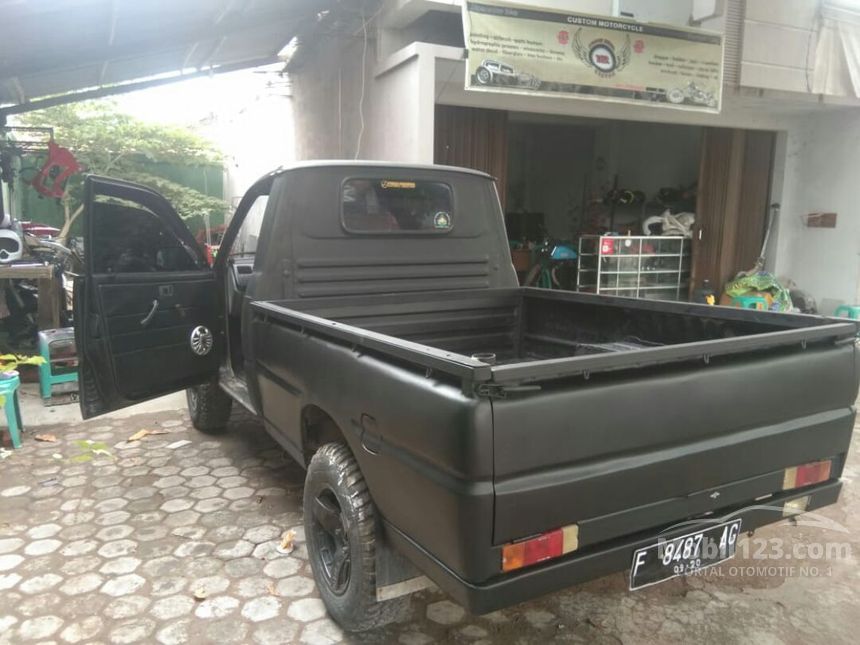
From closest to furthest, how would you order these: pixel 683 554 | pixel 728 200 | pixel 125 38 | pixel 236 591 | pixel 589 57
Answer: pixel 683 554, pixel 236 591, pixel 589 57, pixel 125 38, pixel 728 200

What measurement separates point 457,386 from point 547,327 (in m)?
2.09

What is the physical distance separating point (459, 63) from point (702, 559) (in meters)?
5.15

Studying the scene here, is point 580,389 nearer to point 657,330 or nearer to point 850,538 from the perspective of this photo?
point 657,330

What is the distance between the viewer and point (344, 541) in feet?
7.64

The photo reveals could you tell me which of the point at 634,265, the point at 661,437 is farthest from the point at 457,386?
the point at 634,265

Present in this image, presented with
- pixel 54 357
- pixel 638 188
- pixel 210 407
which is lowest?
pixel 210 407

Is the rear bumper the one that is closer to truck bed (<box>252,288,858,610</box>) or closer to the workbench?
truck bed (<box>252,288,858,610</box>)

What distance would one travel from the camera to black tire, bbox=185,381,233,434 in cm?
455

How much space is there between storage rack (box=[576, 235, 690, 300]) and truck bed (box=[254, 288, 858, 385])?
200 inches

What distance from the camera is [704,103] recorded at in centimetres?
634

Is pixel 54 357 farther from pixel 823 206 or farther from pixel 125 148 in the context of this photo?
pixel 823 206

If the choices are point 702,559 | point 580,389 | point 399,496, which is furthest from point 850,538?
point 399,496

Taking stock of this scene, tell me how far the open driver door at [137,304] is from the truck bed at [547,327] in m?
0.85

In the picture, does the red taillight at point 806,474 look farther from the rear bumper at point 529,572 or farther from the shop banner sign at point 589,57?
the shop banner sign at point 589,57
